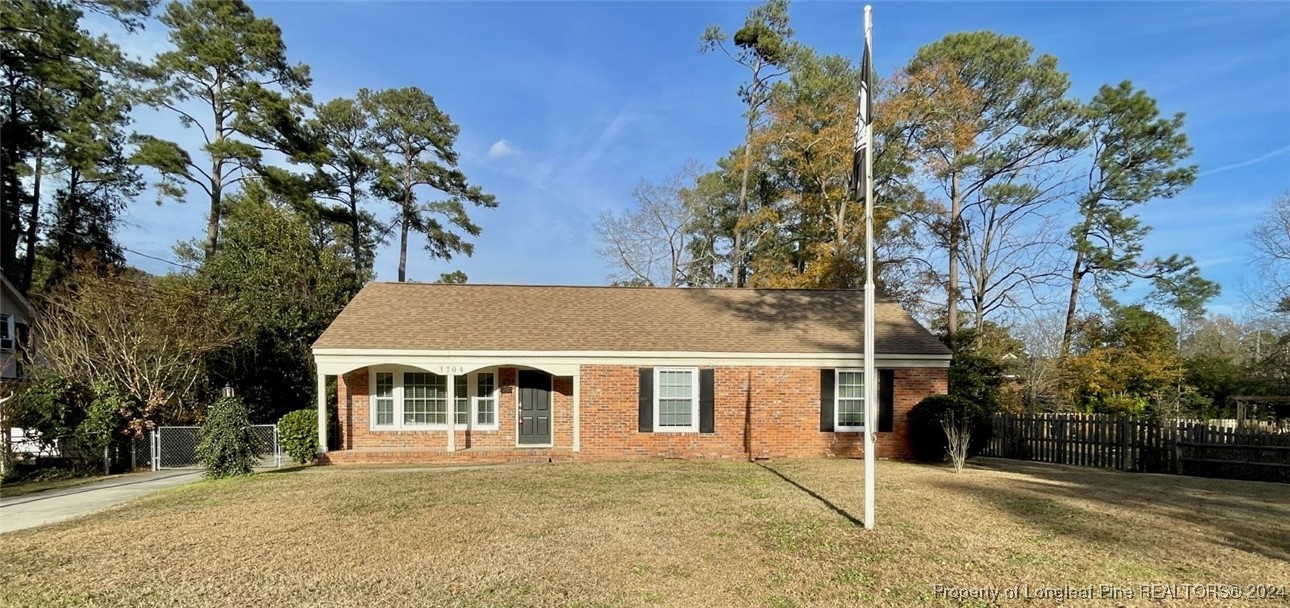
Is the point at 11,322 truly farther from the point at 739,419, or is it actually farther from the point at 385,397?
the point at 739,419

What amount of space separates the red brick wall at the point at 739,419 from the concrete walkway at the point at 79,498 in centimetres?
355

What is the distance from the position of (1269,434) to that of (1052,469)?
12.5 ft

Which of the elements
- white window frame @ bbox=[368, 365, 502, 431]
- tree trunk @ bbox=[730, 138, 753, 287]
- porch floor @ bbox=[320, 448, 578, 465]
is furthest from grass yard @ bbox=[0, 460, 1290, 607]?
tree trunk @ bbox=[730, 138, 753, 287]

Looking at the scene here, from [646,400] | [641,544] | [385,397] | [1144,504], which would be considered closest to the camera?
[641,544]

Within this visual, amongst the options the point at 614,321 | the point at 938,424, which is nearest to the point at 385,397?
the point at 614,321

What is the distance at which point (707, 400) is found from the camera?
46.5ft

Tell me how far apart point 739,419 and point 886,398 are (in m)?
3.56

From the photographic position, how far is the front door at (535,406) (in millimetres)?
14820

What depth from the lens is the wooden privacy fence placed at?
1139cm

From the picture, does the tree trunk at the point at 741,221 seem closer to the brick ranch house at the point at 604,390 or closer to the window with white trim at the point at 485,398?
the brick ranch house at the point at 604,390

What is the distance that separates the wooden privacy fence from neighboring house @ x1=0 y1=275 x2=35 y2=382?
3244 cm

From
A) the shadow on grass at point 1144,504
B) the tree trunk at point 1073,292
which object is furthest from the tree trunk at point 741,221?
the shadow on grass at point 1144,504

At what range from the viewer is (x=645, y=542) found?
6.32 m

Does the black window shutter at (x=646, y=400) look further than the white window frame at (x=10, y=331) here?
No
